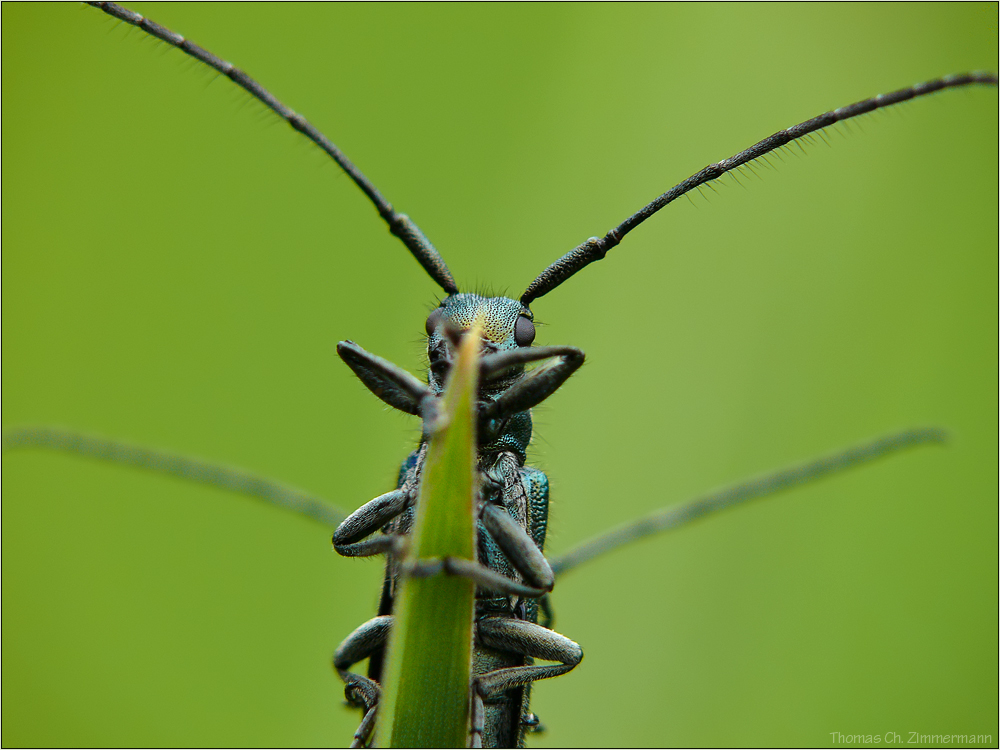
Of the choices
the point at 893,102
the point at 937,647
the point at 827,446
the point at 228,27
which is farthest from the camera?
→ the point at 228,27

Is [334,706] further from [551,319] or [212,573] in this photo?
[551,319]

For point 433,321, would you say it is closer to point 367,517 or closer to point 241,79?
point 367,517

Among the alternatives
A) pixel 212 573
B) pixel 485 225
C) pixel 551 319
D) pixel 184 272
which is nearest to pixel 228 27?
pixel 184 272

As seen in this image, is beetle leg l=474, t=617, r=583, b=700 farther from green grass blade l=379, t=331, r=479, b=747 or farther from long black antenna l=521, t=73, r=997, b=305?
long black antenna l=521, t=73, r=997, b=305

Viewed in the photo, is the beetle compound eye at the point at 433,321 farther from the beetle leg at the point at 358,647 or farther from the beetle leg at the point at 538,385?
the beetle leg at the point at 358,647

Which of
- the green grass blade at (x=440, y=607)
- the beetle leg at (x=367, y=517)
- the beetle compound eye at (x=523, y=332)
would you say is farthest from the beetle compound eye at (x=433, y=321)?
the green grass blade at (x=440, y=607)

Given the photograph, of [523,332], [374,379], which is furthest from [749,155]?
[374,379]
